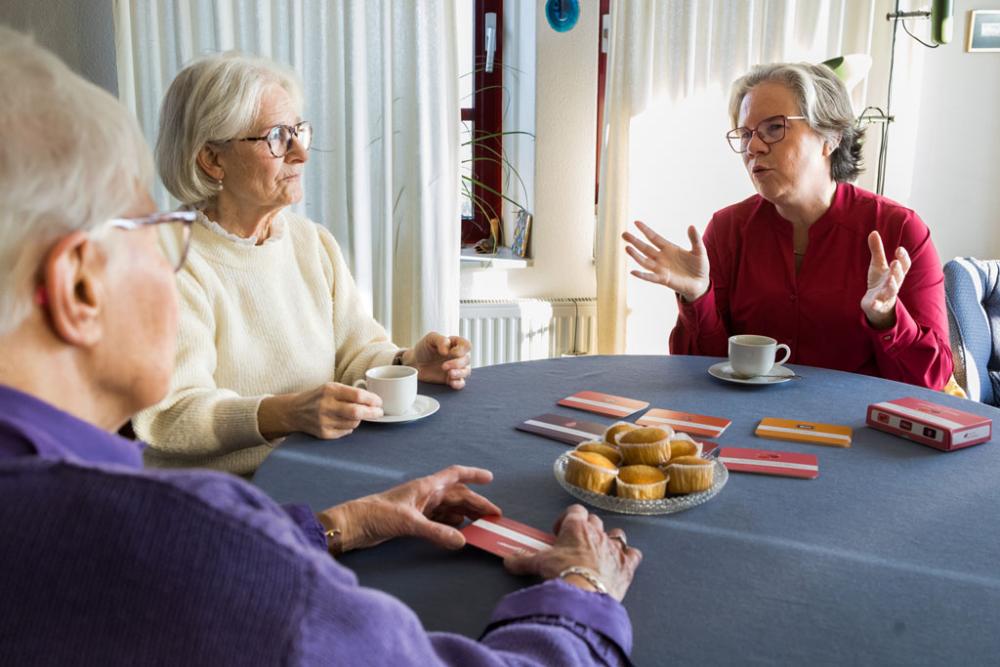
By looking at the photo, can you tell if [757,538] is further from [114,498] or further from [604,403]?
[114,498]

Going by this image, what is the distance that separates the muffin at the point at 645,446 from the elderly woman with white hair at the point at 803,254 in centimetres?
82

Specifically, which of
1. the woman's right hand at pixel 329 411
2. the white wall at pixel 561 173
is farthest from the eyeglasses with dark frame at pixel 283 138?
the white wall at pixel 561 173

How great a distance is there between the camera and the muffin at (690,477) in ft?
3.36

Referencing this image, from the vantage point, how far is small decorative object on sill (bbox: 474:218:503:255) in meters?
3.65

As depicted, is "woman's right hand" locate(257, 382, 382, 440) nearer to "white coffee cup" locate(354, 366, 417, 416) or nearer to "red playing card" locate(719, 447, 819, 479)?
"white coffee cup" locate(354, 366, 417, 416)

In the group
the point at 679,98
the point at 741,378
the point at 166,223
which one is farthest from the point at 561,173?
the point at 166,223

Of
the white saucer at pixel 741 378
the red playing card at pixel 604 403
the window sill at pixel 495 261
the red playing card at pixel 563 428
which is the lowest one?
the red playing card at pixel 563 428

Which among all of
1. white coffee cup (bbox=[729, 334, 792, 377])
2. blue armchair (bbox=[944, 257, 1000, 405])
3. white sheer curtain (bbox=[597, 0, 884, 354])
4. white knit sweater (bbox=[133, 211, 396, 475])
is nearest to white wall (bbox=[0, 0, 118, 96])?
white knit sweater (bbox=[133, 211, 396, 475])

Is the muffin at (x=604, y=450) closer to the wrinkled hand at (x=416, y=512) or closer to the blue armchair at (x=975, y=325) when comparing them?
the wrinkled hand at (x=416, y=512)

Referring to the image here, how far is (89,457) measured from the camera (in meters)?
0.58

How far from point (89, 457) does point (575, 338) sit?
3.06 m

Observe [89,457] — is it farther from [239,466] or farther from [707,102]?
[707,102]

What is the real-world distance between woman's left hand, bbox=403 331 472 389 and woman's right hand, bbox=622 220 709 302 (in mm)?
549

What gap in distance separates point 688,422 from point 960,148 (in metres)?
2.77
